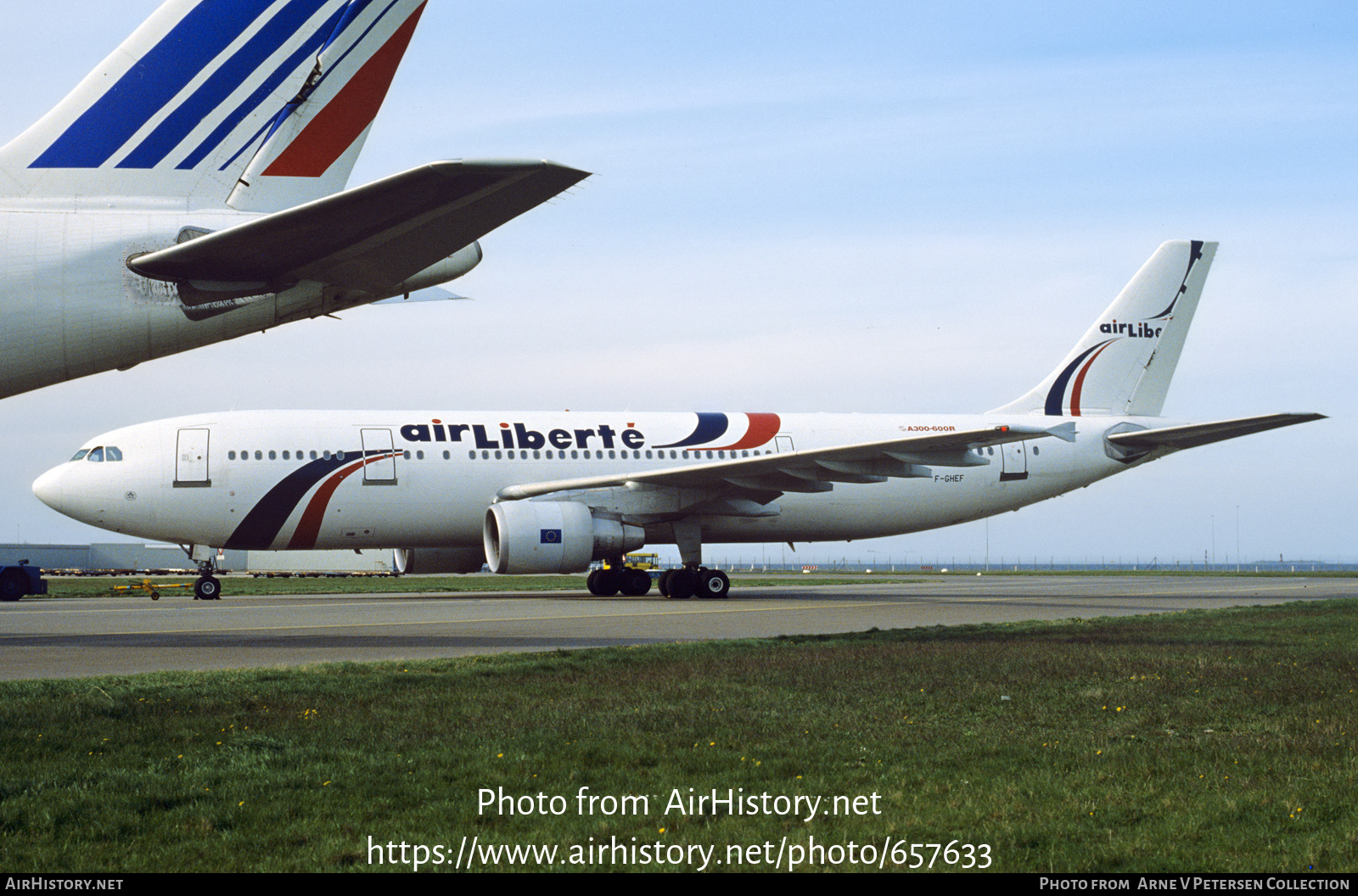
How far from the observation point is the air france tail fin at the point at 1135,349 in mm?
27500

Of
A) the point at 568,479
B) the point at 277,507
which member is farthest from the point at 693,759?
the point at 568,479

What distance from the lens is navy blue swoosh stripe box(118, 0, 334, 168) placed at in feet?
30.0

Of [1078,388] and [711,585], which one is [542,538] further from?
[1078,388]

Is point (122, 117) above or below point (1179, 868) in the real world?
above

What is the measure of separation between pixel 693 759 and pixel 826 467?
1488 cm

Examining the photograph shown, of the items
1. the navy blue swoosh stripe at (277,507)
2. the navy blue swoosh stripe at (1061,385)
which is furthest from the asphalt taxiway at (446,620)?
the navy blue swoosh stripe at (1061,385)

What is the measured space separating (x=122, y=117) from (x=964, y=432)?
13121mm

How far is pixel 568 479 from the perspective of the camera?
913 inches

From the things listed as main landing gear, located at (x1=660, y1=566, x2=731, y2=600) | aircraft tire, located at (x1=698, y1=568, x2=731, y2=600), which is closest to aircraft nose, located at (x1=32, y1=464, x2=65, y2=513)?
main landing gear, located at (x1=660, y1=566, x2=731, y2=600)

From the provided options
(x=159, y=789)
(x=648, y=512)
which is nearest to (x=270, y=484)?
(x=648, y=512)

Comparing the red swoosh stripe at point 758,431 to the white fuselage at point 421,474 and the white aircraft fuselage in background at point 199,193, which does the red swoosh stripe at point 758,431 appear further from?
the white aircraft fuselage in background at point 199,193

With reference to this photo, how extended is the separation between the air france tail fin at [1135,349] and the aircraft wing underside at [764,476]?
6550mm

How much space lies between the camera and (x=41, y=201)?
29.2ft
